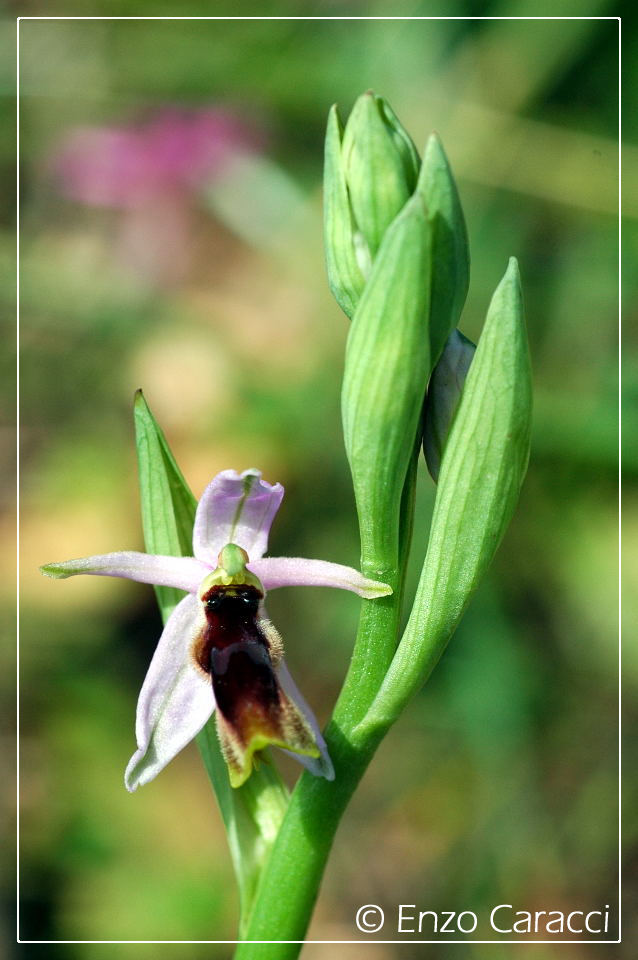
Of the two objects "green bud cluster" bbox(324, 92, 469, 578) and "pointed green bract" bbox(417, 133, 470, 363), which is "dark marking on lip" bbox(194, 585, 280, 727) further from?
"pointed green bract" bbox(417, 133, 470, 363)

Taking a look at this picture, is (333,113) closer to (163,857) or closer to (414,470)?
(414,470)

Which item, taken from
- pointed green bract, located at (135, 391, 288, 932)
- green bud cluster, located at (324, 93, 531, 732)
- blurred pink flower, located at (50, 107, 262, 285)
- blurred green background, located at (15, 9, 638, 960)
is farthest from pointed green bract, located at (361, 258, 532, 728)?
blurred pink flower, located at (50, 107, 262, 285)

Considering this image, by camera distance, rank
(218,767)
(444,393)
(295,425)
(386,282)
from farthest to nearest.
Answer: (295,425)
(218,767)
(444,393)
(386,282)

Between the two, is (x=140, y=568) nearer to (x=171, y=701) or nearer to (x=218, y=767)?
(x=171, y=701)

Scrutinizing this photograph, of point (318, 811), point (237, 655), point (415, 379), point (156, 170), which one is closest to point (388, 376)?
point (415, 379)

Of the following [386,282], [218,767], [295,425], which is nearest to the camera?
A: [386,282]

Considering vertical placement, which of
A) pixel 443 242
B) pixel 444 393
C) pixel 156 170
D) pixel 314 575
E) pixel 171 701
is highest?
pixel 156 170

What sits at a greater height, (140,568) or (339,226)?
(339,226)
